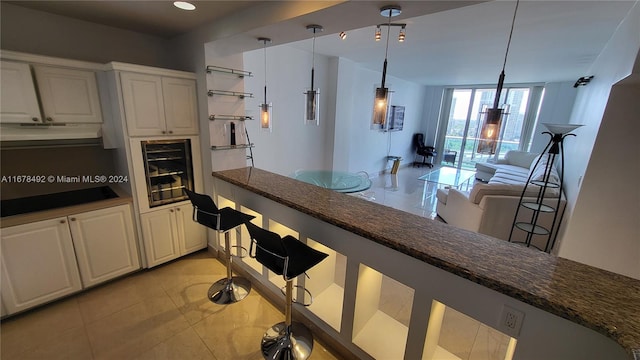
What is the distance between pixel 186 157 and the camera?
8.91 feet

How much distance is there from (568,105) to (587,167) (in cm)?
590

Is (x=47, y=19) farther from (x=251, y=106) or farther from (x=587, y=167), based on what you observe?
(x=587, y=167)

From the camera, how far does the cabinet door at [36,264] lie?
191 cm

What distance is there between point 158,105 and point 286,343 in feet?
7.69

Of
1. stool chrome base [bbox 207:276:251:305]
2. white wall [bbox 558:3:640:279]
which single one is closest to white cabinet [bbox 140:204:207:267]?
stool chrome base [bbox 207:276:251:305]

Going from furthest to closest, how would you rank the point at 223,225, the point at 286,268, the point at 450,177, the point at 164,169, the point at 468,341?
the point at 450,177 → the point at 164,169 → the point at 223,225 → the point at 468,341 → the point at 286,268

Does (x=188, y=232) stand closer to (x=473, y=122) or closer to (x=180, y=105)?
(x=180, y=105)

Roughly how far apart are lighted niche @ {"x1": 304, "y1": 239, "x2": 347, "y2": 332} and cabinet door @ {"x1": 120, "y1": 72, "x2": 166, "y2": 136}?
1.84m

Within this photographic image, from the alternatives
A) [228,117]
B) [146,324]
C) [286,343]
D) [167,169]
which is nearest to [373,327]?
[286,343]

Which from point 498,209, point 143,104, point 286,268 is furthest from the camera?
point 498,209

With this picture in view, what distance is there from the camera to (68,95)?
6.99ft

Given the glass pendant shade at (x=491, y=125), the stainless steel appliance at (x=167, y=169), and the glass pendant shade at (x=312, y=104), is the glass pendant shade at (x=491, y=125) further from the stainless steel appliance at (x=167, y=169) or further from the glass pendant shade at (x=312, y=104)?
the stainless steel appliance at (x=167, y=169)

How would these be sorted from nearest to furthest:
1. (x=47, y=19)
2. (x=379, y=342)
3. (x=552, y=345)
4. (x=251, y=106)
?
(x=552, y=345) < (x=379, y=342) < (x=47, y=19) < (x=251, y=106)

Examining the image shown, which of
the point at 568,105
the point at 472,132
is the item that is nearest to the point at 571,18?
the point at 568,105
